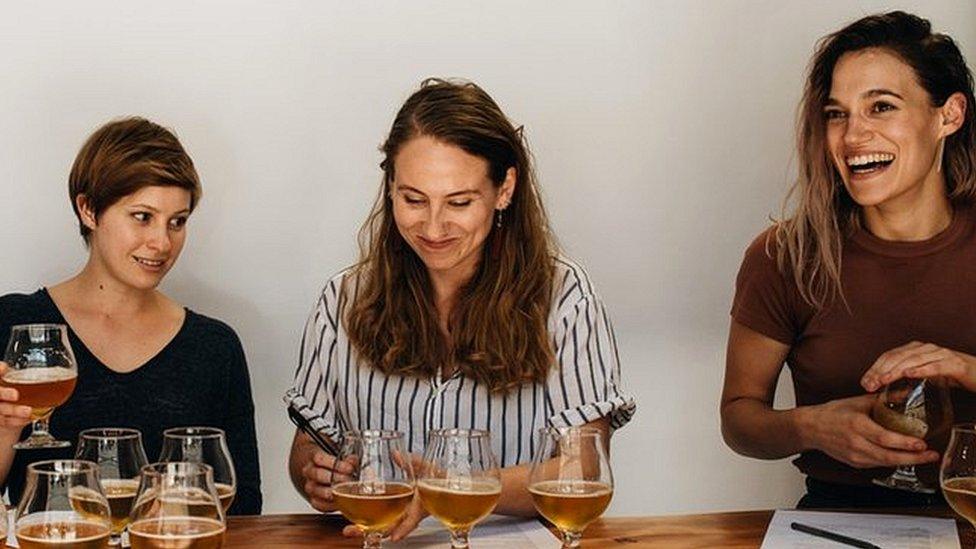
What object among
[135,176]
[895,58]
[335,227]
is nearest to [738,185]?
[895,58]

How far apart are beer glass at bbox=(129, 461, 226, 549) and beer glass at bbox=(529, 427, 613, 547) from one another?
43 cm

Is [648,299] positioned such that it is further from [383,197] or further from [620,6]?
[383,197]

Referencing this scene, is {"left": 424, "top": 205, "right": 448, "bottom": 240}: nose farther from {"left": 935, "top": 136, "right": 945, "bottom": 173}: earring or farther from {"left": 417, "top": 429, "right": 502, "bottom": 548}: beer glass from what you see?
{"left": 935, "top": 136, "right": 945, "bottom": 173}: earring

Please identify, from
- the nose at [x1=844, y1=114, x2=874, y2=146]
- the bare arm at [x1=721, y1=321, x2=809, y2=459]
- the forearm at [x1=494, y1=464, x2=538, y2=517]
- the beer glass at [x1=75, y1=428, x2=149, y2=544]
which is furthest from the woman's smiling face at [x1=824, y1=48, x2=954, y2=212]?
the beer glass at [x1=75, y1=428, x2=149, y2=544]

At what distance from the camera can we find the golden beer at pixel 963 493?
1639 mm

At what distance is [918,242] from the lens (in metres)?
2.46

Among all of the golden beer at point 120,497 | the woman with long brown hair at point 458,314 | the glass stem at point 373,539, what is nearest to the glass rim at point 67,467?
the golden beer at point 120,497

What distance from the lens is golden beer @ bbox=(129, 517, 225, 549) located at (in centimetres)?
137

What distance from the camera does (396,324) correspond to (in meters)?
2.33

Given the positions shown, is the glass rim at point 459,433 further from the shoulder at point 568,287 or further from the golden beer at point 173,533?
the shoulder at point 568,287

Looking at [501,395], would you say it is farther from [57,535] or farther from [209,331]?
[57,535]

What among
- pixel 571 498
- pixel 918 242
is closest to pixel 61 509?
pixel 571 498

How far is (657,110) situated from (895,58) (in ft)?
2.45

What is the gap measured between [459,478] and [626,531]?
36 centimetres
